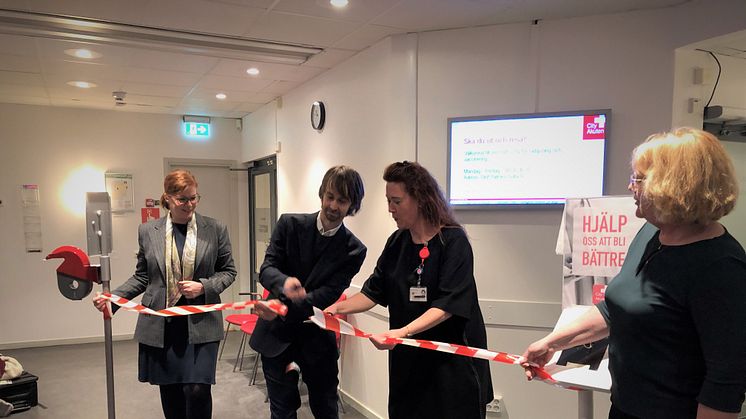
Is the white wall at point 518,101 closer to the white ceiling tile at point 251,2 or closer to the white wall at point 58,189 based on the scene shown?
the white ceiling tile at point 251,2

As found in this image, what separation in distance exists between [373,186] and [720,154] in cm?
267

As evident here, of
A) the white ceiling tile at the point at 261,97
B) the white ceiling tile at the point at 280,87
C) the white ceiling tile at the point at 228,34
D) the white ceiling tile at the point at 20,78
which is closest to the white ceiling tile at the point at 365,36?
the white ceiling tile at the point at 228,34

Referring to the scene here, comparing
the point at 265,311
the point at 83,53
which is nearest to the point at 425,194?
the point at 265,311

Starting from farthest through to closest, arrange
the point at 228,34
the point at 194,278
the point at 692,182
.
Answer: the point at 228,34, the point at 194,278, the point at 692,182

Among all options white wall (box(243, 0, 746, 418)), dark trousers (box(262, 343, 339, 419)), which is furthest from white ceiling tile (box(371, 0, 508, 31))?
dark trousers (box(262, 343, 339, 419))

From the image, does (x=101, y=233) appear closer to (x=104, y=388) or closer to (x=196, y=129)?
(x=104, y=388)

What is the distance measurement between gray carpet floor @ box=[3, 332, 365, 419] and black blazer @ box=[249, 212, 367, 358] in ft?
6.24

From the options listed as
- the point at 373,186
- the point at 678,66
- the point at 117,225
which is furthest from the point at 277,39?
the point at 117,225

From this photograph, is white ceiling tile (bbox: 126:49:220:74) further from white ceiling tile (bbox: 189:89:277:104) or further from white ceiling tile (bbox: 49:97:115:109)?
white ceiling tile (bbox: 49:97:115:109)

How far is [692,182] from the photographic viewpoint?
3.88 ft

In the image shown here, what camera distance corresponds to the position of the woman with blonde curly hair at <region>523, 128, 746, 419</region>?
112cm

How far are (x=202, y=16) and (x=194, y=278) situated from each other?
1653 mm

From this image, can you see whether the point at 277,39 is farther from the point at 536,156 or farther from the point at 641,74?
the point at 641,74

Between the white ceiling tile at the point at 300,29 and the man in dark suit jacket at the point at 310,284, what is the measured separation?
1447mm
